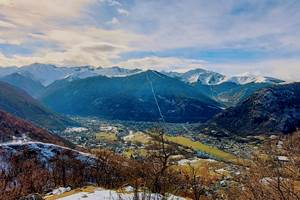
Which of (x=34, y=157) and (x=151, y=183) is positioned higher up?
(x=151, y=183)

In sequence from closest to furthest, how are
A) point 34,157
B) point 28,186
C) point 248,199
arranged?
1. point 248,199
2. point 28,186
3. point 34,157

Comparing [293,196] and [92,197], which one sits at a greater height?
[293,196]

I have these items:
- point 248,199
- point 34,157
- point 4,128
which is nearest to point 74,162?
point 34,157

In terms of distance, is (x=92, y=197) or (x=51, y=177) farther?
(x=51, y=177)

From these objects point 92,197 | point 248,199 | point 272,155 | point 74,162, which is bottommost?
point 74,162

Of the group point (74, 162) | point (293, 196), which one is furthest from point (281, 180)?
point (74, 162)

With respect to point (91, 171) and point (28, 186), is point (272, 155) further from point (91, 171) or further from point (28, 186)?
point (91, 171)

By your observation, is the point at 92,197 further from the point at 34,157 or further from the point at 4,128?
Result: the point at 4,128

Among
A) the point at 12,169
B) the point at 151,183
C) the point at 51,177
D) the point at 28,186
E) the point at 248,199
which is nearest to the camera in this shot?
the point at 151,183

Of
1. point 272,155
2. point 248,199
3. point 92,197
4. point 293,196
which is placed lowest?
point 92,197
